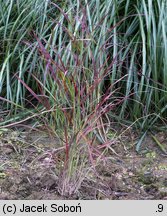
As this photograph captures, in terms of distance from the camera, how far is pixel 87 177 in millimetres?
2590

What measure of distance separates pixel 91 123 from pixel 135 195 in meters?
0.50

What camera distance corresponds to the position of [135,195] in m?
2.58

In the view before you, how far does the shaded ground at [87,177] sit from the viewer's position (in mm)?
2527

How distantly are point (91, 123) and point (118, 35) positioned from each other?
1.18m

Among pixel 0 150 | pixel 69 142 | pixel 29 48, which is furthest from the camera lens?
pixel 29 48

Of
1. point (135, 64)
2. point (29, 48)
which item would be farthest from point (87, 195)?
point (29, 48)

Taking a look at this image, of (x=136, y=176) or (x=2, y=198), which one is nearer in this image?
(x=2, y=198)

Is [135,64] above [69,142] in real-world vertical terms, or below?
above

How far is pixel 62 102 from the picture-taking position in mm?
2537

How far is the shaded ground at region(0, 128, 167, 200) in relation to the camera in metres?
2.53

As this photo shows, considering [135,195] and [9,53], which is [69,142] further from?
[9,53]

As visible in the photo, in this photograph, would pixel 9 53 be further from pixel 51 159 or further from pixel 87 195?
pixel 87 195

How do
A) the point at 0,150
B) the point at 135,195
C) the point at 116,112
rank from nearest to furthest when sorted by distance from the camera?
the point at 135,195 < the point at 0,150 < the point at 116,112

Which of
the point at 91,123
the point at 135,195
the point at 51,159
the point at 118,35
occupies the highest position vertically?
the point at 118,35
